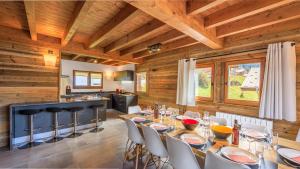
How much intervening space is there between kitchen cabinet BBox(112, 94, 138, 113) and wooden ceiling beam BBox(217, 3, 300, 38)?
4.43m

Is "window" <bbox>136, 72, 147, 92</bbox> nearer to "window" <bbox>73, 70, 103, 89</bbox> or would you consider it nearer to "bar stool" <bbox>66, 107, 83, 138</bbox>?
"window" <bbox>73, 70, 103, 89</bbox>

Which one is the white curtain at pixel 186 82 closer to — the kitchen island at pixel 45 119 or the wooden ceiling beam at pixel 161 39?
the wooden ceiling beam at pixel 161 39

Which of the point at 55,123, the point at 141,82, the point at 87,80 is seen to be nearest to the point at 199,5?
the point at 55,123

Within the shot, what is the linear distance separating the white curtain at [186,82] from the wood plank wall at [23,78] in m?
3.27

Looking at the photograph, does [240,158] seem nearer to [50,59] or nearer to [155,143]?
[155,143]

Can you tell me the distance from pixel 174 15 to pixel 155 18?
0.76 m

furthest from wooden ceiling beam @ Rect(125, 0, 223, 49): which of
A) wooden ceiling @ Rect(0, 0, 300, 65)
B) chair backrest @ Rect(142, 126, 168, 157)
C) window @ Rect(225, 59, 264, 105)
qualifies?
chair backrest @ Rect(142, 126, 168, 157)

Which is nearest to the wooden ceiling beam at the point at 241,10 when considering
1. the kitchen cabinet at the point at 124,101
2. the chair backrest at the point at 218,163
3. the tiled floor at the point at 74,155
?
the chair backrest at the point at 218,163

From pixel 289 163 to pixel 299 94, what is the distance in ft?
6.26

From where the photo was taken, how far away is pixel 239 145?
1570mm

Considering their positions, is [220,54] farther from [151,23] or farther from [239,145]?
[239,145]

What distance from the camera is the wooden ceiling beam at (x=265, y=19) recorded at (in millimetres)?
2078

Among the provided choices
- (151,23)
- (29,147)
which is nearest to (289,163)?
(151,23)

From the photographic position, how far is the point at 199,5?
1.92 metres
